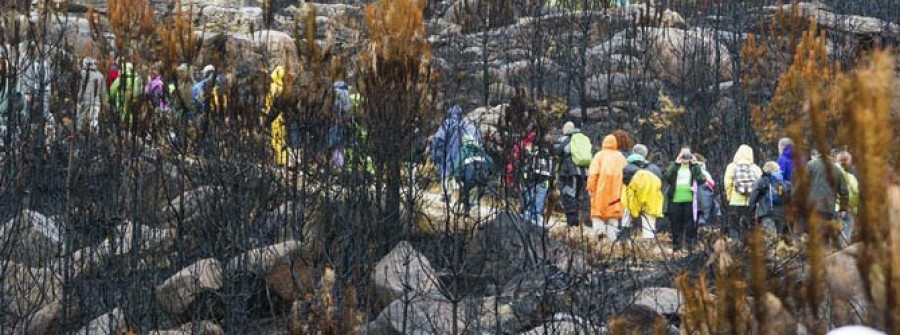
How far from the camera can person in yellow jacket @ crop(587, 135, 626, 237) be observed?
13352 millimetres

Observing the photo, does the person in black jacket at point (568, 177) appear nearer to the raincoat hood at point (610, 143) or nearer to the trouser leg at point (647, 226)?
the trouser leg at point (647, 226)

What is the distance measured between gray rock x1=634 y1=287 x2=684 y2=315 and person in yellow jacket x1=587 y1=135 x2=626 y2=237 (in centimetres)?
269

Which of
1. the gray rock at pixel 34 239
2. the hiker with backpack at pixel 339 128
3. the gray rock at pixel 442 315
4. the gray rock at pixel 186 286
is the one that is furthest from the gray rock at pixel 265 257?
the gray rock at pixel 34 239

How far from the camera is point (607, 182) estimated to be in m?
13.4

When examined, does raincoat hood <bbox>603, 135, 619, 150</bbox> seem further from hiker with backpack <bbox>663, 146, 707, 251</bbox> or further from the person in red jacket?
the person in red jacket

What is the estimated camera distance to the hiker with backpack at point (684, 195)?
514 inches

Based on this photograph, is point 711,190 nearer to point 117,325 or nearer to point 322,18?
point 117,325

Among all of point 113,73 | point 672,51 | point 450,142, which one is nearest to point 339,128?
point 450,142

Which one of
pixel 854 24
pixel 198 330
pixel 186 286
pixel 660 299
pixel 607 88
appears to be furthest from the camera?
pixel 854 24

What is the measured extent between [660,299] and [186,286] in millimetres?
3856

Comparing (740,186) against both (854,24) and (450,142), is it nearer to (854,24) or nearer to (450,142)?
(450,142)

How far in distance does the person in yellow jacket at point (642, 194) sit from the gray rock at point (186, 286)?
3945 millimetres

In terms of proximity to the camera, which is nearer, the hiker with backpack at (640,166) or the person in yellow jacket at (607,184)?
the person in yellow jacket at (607,184)

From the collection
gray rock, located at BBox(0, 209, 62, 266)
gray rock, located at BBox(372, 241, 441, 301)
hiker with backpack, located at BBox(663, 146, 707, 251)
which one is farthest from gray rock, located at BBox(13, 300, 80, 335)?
hiker with backpack, located at BBox(663, 146, 707, 251)
